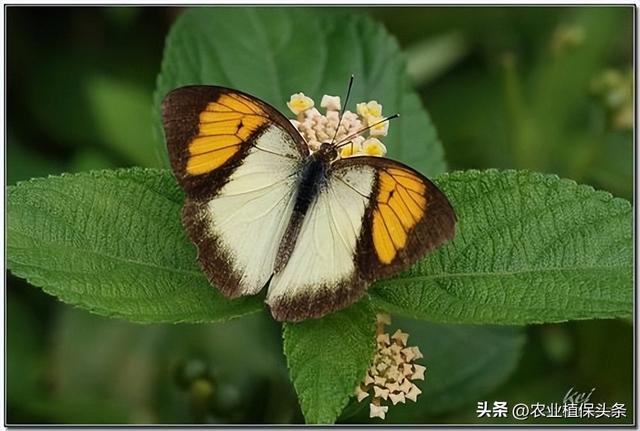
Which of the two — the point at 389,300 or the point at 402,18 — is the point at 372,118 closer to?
the point at 389,300

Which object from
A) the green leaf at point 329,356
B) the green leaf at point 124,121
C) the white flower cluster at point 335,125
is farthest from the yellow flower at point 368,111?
the green leaf at point 124,121

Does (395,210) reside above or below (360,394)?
above

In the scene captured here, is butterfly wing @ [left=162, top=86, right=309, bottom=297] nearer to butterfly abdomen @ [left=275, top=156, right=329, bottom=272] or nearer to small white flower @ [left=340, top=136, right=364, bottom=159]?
butterfly abdomen @ [left=275, top=156, right=329, bottom=272]

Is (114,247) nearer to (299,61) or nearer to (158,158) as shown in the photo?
(158,158)

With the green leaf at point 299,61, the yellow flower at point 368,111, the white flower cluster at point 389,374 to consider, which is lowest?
the white flower cluster at point 389,374

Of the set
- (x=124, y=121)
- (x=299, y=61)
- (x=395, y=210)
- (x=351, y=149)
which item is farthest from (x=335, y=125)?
(x=124, y=121)

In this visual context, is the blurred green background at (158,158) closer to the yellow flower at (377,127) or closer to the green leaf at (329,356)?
the green leaf at (329,356)

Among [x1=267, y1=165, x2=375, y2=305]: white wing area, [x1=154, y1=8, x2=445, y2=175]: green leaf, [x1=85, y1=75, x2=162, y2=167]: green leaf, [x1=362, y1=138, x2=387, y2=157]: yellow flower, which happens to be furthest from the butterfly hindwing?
[x1=85, y1=75, x2=162, y2=167]: green leaf
